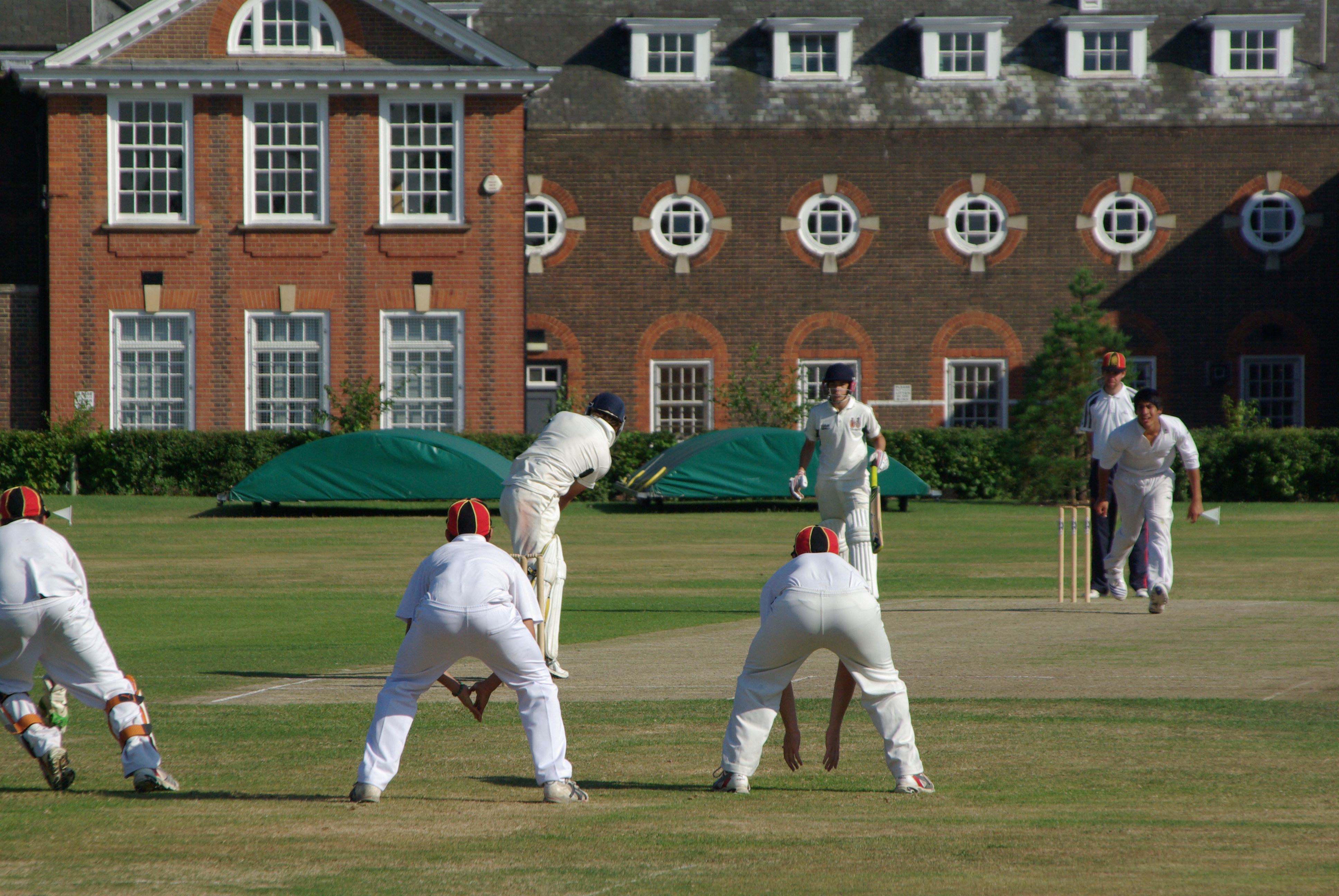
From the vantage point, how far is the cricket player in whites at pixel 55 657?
21.9 ft

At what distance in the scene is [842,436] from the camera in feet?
41.6

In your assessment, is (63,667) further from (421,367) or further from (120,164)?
(120,164)

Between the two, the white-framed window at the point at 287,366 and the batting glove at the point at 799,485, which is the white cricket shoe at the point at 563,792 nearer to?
the batting glove at the point at 799,485

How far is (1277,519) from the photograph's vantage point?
85.1ft

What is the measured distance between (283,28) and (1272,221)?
2192 centimetres

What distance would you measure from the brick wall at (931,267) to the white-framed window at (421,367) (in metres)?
3.29

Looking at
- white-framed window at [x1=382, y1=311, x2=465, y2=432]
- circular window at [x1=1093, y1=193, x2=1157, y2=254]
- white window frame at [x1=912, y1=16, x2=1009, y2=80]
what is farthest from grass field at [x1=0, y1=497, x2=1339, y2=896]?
white window frame at [x1=912, y1=16, x2=1009, y2=80]

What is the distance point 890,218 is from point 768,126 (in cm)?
344

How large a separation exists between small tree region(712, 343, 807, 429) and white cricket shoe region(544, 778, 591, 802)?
26465 mm

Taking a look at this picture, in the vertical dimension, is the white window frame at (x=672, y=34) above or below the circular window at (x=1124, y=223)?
above

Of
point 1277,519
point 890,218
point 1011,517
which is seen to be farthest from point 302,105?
point 1277,519

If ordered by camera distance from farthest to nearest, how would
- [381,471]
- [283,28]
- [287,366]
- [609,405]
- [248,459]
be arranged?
1. [287,366]
2. [283,28]
3. [248,459]
4. [381,471]
5. [609,405]

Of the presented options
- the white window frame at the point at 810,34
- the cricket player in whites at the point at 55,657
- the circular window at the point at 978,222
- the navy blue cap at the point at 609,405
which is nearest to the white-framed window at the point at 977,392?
the circular window at the point at 978,222

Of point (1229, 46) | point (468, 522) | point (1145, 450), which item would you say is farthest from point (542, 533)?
point (1229, 46)
